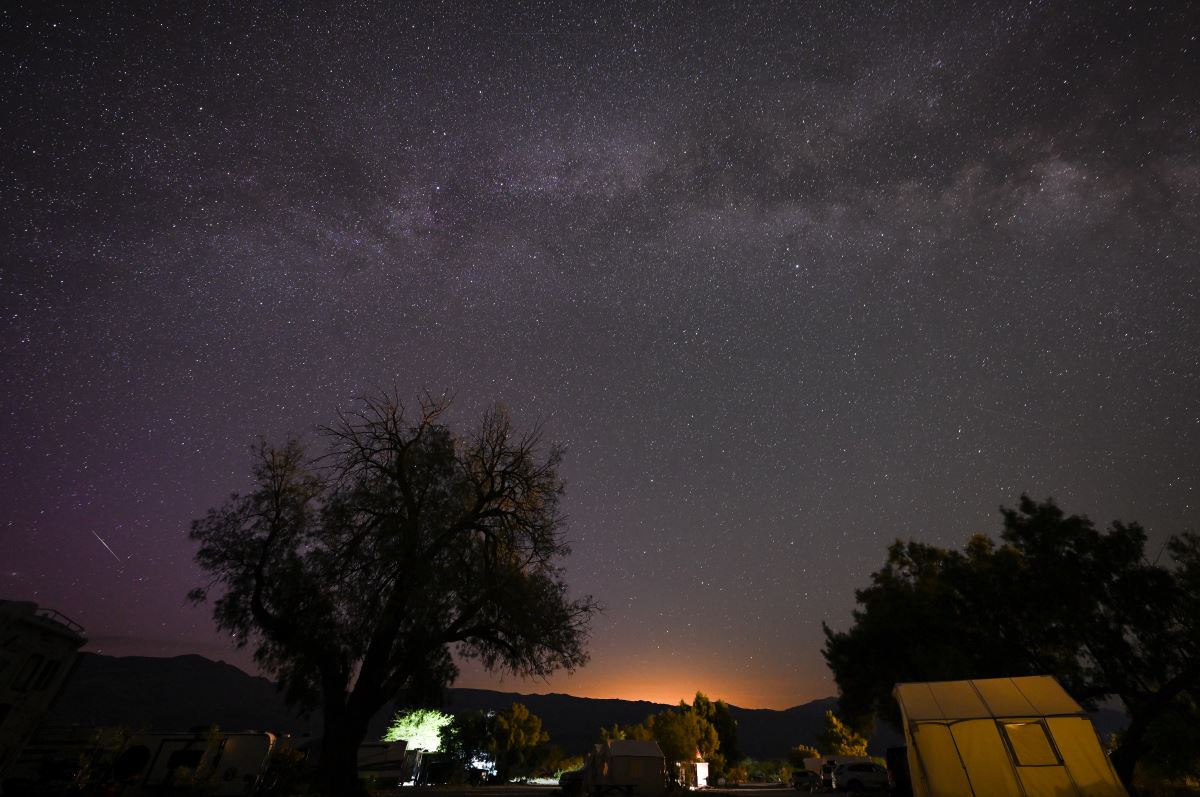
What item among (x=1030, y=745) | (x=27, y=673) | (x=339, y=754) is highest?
(x=27, y=673)

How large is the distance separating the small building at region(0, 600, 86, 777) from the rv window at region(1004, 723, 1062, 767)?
26.8 meters

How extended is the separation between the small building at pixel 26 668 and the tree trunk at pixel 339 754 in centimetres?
815

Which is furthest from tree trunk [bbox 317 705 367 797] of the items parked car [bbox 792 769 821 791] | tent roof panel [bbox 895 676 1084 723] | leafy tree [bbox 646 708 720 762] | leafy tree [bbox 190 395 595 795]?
leafy tree [bbox 646 708 720 762]

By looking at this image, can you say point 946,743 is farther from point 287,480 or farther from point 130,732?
point 130,732

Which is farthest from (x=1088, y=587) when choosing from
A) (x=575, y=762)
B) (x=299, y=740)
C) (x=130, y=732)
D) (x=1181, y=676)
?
(x=575, y=762)

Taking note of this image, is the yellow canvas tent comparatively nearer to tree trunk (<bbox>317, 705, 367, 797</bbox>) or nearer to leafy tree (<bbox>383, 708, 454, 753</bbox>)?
tree trunk (<bbox>317, 705, 367, 797</bbox>)

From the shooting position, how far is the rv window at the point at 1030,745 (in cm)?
1338

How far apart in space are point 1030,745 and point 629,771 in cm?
1855

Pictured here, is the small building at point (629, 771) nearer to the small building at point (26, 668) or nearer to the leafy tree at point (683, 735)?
the small building at point (26, 668)

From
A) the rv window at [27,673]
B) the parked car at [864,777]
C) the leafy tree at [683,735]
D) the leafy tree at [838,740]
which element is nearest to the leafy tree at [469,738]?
the leafy tree at [683,735]

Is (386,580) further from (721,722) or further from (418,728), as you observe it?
(721,722)

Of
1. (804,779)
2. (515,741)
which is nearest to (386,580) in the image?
(804,779)

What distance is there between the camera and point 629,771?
2711 cm

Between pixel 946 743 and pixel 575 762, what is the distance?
73692mm
